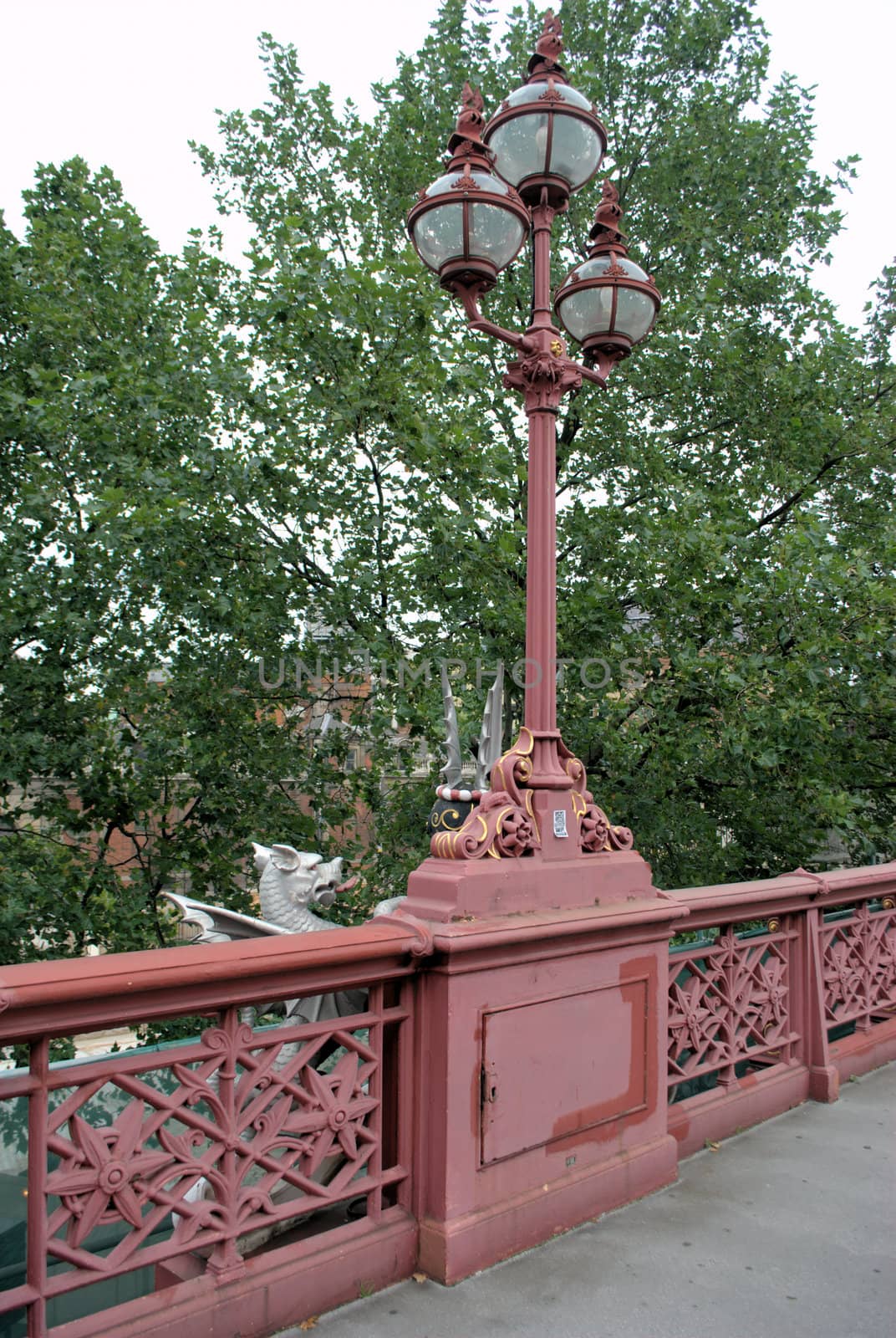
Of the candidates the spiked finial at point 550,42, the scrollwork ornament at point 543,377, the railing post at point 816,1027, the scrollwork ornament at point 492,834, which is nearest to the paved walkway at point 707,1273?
the railing post at point 816,1027

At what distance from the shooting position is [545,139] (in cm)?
463

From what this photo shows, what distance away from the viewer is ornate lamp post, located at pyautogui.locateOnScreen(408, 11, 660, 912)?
3.92m

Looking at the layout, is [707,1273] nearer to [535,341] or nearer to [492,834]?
[492,834]

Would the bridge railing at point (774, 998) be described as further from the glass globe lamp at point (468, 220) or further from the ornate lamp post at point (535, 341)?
the glass globe lamp at point (468, 220)

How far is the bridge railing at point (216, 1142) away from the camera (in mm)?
2574

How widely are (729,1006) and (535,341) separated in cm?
349

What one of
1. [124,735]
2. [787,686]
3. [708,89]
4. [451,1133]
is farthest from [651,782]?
[708,89]

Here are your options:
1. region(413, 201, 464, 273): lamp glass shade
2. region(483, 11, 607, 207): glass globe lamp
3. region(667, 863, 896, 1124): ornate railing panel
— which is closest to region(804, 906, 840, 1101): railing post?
region(667, 863, 896, 1124): ornate railing panel

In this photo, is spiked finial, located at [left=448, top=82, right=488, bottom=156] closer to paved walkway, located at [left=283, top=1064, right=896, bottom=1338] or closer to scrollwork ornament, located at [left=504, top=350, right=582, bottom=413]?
scrollwork ornament, located at [left=504, top=350, right=582, bottom=413]

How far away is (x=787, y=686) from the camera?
842 centimetres

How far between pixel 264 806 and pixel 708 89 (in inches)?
374

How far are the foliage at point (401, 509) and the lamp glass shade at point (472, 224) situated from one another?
358 cm

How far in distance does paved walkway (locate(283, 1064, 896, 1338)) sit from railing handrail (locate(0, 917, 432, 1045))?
1079 mm

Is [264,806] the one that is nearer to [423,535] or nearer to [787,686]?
[423,535]
